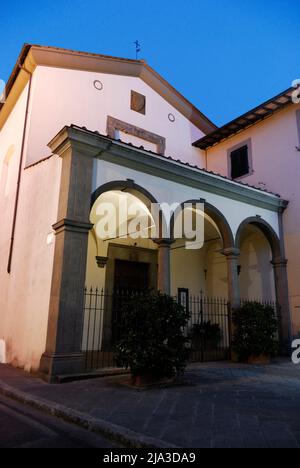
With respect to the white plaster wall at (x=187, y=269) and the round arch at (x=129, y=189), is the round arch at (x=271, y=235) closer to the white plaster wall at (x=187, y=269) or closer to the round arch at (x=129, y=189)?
the white plaster wall at (x=187, y=269)

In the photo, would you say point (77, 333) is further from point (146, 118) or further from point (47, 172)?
point (146, 118)

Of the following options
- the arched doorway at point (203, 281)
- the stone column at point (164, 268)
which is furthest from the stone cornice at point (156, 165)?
the stone column at point (164, 268)

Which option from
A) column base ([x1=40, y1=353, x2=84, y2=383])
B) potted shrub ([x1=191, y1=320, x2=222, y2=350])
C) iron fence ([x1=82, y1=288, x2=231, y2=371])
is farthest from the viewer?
potted shrub ([x1=191, y1=320, x2=222, y2=350])

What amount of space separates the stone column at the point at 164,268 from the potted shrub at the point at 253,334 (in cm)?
214

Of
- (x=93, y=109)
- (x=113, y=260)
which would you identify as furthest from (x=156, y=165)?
(x=93, y=109)

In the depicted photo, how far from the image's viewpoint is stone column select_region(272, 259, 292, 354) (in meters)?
10.1

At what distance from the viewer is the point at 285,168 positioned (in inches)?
448

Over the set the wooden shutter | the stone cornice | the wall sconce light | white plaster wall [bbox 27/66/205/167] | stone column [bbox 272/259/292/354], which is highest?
white plaster wall [bbox 27/66/205/167]

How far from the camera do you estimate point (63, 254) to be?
6.62 metres

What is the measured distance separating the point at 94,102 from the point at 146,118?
2.19 metres

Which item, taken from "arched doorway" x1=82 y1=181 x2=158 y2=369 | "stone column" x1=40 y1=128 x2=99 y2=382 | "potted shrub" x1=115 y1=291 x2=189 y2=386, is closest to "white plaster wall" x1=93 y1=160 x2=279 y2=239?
"stone column" x1=40 y1=128 x2=99 y2=382

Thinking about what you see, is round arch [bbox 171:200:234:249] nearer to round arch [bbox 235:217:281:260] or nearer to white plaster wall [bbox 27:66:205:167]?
round arch [bbox 235:217:281:260]

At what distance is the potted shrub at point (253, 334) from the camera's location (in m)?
8.44

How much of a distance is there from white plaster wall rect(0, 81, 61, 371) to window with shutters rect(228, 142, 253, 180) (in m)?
7.48
